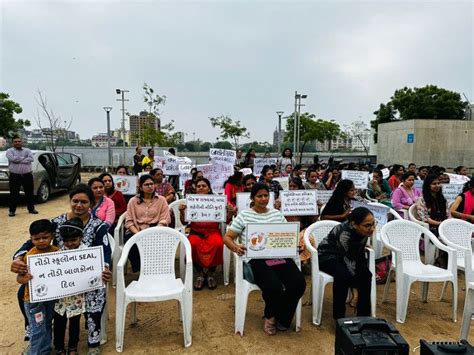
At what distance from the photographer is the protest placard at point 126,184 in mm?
6047

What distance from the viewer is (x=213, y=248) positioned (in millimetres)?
4137

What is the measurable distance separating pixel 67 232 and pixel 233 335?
1695 millimetres

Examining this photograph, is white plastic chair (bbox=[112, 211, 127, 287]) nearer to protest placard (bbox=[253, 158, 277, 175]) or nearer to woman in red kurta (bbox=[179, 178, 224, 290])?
woman in red kurta (bbox=[179, 178, 224, 290])

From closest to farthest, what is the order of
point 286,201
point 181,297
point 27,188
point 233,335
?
1. point 181,297
2. point 233,335
3. point 286,201
4. point 27,188

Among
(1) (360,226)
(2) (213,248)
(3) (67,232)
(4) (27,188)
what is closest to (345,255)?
(1) (360,226)

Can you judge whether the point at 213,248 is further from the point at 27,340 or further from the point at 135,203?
the point at 27,340

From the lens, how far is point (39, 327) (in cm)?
251

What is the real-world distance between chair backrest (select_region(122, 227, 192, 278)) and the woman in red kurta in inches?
28.0

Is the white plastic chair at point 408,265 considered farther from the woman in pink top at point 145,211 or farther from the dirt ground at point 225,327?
the woman in pink top at point 145,211

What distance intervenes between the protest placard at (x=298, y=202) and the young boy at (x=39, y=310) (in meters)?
2.87

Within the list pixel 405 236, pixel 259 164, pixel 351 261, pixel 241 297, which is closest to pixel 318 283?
pixel 351 261

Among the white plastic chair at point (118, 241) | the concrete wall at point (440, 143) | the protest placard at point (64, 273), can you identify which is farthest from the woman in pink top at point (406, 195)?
the concrete wall at point (440, 143)

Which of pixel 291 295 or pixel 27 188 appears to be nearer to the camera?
pixel 291 295

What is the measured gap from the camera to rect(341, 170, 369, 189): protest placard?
6.86 metres
